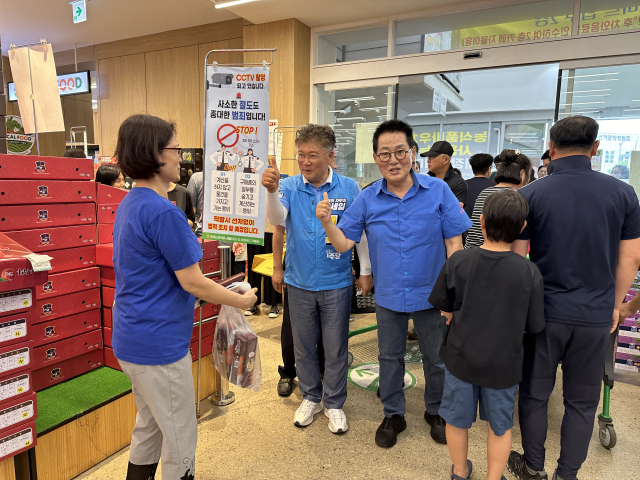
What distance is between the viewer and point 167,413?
143 cm

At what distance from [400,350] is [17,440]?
69.9 inches

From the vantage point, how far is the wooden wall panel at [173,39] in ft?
20.8

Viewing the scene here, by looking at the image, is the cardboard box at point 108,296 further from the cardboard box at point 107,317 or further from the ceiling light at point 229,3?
the ceiling light at point 229,3

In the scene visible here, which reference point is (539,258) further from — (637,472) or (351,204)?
(637,472)

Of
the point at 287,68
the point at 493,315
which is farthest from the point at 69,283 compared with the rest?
the point at 287,68

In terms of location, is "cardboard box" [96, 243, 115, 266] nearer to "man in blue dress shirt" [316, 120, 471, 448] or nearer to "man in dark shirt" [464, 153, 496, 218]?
"man in blue dress shirt" [316, 120, 471, 448]

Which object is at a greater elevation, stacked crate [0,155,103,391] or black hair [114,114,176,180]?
black hair [114,114,176,180]

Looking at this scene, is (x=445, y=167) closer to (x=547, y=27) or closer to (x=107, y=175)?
(x=547, y=27)

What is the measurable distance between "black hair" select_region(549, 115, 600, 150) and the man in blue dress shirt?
57 cm

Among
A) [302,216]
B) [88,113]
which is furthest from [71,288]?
[88,113]

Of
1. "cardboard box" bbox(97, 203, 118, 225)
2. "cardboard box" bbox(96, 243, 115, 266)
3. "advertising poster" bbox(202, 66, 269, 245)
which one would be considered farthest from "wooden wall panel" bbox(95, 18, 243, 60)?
"cardboard box" bbox(96, 243, 115, 266)

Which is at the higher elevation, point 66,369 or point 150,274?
point 150,274

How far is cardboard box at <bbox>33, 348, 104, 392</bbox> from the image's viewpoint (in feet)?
7.11

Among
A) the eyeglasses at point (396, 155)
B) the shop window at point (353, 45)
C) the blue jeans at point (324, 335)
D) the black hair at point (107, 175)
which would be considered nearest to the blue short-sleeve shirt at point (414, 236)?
the eyeglasses at point (396, 155)
